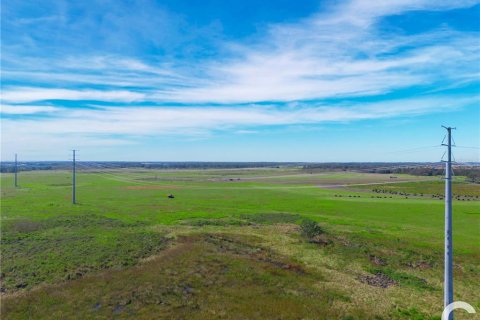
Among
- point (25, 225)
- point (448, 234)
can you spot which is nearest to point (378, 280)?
point (448, 234)

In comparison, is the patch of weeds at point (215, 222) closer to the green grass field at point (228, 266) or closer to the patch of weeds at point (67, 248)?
the green grass field at point (228, 266)

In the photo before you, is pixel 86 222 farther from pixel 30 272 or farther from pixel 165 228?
pixel 30 272

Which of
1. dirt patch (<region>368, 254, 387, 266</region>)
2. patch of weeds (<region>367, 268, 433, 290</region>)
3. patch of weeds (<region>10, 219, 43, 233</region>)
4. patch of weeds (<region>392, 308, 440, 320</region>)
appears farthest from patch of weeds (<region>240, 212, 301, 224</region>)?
patch of weeds (<region>392, 308, 440, 320</region>)

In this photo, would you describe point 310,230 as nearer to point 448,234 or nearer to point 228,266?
point 228,266

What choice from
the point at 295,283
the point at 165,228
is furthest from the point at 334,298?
the point at 165,228

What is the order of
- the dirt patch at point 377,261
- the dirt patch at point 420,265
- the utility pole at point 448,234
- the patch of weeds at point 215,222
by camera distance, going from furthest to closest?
the patch of weeds at point 215,222
the dirt patch at point 377,261
the dirt patch at point 420,265
the utility pole at point 448,234

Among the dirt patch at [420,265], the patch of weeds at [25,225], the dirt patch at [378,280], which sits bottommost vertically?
the dirt patch at [378,280]

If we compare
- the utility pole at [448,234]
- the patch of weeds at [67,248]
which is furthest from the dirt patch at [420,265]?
the patch of weeds at [67,248]
